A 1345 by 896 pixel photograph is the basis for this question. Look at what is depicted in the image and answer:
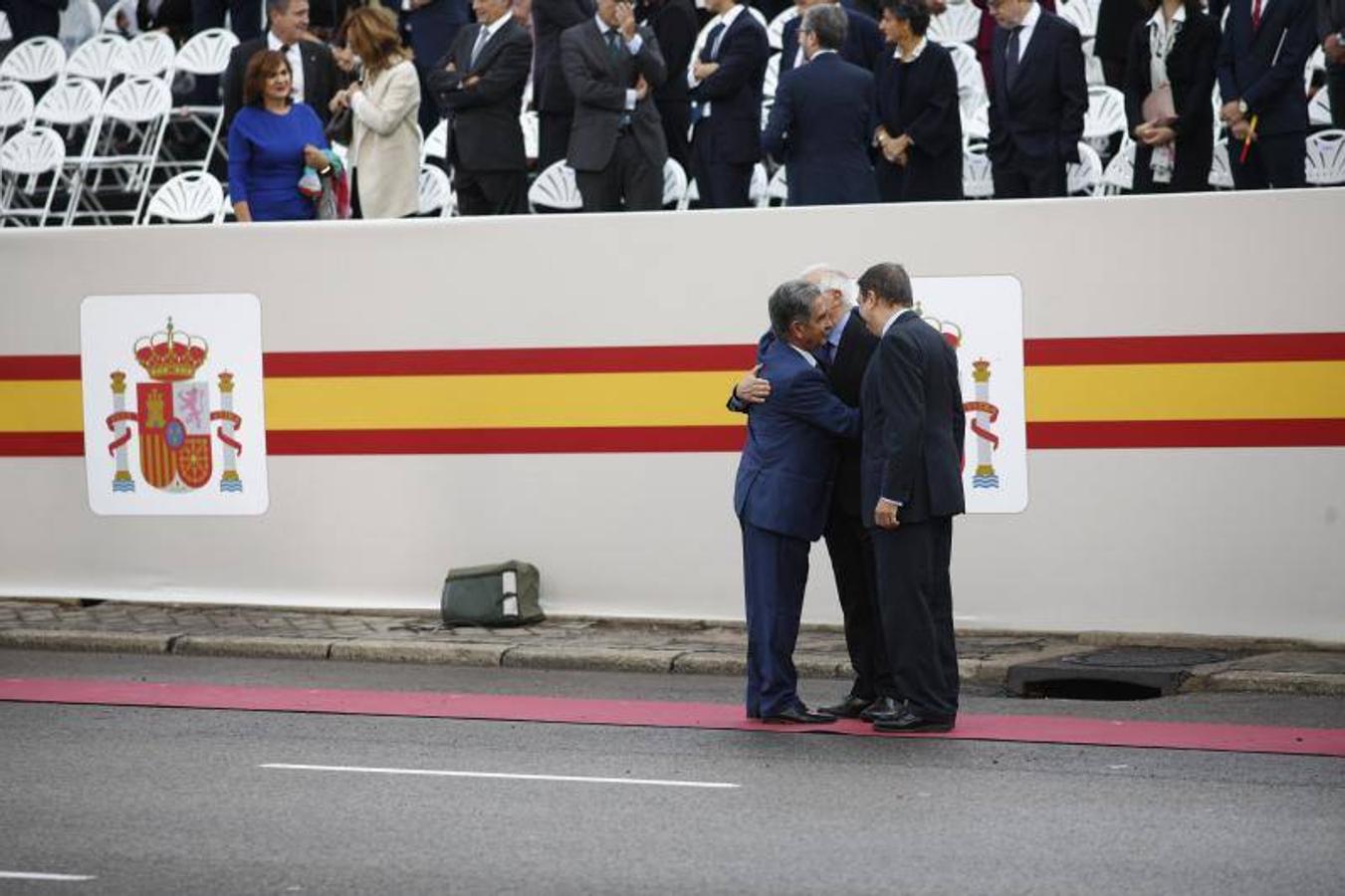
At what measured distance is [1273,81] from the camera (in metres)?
15.4

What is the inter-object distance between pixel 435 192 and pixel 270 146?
295 centimetres

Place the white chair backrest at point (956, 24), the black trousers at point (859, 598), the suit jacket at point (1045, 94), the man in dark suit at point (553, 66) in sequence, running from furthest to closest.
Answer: the white chair backrest at point (956, 24)
the man in dark suit at point (553, 66)
the suit jacket at point (1045, 94)
the black trousers at point (859, 598)

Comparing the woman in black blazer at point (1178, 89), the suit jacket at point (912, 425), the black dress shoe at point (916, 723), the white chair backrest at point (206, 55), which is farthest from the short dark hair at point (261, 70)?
the black dress shoe at point (916, 723)

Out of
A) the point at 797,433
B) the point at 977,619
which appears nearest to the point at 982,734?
the point at 797,433

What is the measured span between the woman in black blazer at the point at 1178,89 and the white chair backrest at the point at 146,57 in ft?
27.8

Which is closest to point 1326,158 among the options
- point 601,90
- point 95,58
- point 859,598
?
point 601,90

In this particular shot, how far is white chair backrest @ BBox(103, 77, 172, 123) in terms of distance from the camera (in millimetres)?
20297

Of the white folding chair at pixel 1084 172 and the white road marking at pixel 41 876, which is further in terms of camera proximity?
the white folding chair at pixel 1084 172

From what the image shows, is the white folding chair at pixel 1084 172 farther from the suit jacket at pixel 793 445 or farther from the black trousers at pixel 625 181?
the suit jacket at pixel 793 445

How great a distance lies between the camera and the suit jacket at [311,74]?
58.6ft

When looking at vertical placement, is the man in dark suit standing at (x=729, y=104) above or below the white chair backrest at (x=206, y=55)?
below

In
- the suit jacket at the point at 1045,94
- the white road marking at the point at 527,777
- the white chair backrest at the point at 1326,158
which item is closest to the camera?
the white road marking at the point at 527,777

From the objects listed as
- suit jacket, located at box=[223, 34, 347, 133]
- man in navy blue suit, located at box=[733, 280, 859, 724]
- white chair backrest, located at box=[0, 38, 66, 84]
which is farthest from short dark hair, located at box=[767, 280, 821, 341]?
white chair backrest, located at box=[0, 38, 66, 84]

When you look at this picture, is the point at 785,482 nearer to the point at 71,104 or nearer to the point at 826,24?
the point at 826,24
